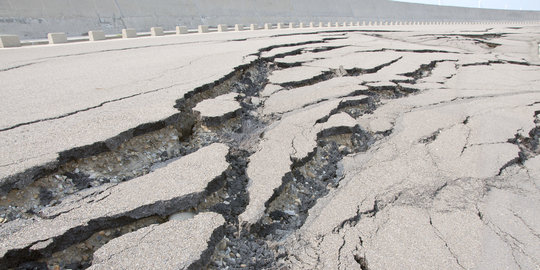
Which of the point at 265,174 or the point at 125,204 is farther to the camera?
the point at 265,174

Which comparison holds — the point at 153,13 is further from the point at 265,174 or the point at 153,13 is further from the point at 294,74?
the point at 265,174

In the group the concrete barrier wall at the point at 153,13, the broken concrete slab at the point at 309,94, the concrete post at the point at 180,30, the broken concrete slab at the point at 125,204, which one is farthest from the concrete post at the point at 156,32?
the broken concrete slab at the point at 125,204

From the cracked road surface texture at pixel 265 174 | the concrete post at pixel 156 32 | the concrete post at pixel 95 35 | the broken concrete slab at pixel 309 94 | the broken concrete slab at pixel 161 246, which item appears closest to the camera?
the broken concrete slab at pixel 161 246

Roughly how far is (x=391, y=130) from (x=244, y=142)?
1141 mm

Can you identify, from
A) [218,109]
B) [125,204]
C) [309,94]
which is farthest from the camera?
[309,94]

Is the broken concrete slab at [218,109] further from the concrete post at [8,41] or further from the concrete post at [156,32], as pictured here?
the concrete post at [156,32]

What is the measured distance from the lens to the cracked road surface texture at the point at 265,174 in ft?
4.45

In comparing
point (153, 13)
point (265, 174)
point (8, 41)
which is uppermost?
point (153, 13)

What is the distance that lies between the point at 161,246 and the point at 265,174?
2.43 feet

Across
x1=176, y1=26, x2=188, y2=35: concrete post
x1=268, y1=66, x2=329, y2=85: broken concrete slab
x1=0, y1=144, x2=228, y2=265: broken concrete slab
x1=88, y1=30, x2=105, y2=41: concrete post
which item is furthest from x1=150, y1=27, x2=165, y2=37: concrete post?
x1=0, y1=144, x2=228, y2=265: broken concrete slab

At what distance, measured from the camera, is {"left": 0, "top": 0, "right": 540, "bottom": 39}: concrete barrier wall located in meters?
11.2

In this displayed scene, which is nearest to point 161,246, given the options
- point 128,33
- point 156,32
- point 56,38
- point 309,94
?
point 309,94

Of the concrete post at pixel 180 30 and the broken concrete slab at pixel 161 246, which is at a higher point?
the concrete post at pixel 180 30

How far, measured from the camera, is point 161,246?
1.29m
